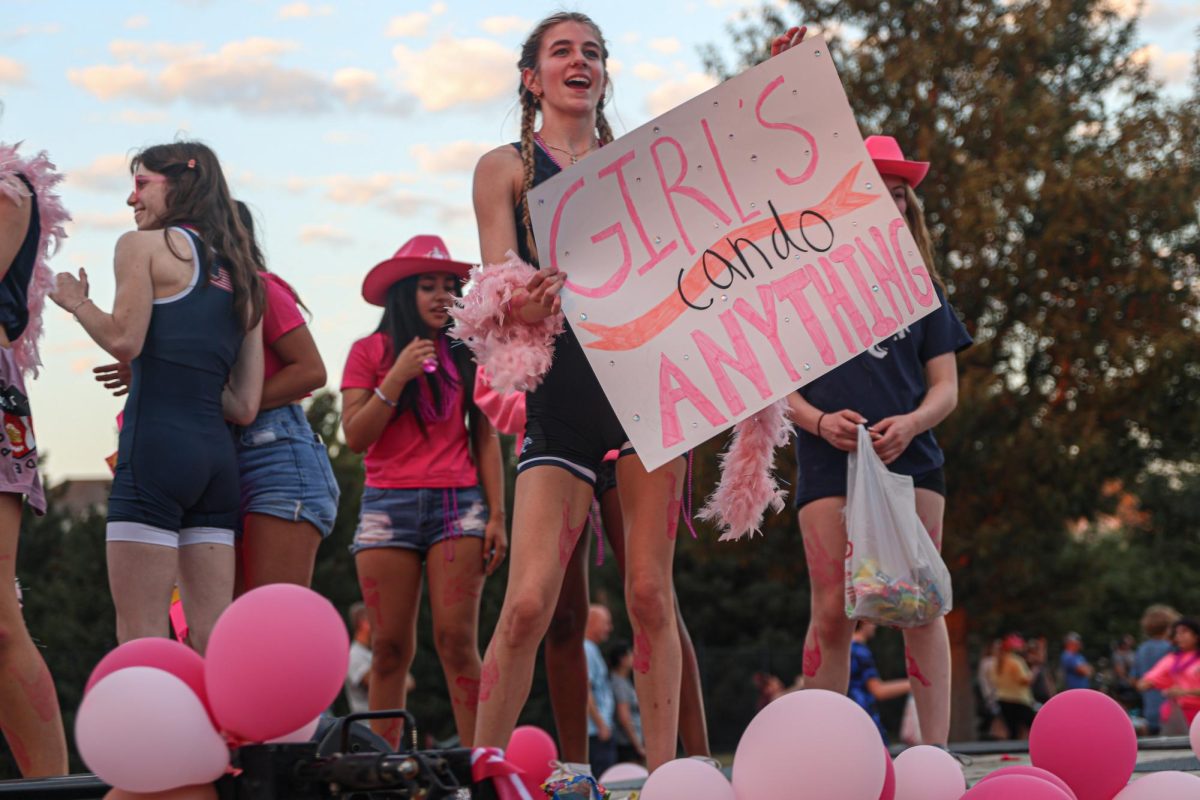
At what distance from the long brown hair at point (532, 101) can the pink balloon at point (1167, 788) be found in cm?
Answer: 207

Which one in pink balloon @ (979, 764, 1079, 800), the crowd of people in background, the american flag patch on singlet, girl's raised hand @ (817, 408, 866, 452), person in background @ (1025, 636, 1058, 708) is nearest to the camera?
pink balloon @ (979, 764, 1079, 800)

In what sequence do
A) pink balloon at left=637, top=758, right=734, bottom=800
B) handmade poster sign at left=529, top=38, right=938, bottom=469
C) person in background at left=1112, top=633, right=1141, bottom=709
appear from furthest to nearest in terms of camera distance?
person in background at left=1112, top=633, right=1141, bottom=709 < handmade poster sign at left=529, top=38, right=938, bottom=469 < pink balloon at left=637, top=758, right=734, bottom=800

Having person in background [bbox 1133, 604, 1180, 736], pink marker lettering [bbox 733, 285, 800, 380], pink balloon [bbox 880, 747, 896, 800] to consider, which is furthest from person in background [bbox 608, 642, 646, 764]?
pink balloon [bbox 880, 747, 896, 800]

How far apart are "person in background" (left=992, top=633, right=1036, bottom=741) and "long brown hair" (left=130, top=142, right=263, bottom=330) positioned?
13921 mm

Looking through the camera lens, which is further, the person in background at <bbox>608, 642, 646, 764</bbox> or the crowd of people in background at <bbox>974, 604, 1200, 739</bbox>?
the person in background at <bbox>608, 642, 646, 764</bbox>

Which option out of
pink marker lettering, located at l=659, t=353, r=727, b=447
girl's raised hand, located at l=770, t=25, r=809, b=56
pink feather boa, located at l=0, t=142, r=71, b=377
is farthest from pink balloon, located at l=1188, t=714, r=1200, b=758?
pink feather boa, located at l=0, t=142, r=71, b=377

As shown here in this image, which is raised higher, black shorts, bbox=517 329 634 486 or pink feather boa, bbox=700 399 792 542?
black shorts, bbox=517 329 634 486

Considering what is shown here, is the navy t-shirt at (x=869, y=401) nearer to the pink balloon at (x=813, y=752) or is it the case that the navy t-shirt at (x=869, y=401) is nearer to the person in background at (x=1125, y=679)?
the pink balloon at (x=813, y=752)

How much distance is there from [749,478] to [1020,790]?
1412mm

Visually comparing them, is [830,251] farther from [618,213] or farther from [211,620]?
[211,620]

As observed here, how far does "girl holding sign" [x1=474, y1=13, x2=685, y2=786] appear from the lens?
3.72m

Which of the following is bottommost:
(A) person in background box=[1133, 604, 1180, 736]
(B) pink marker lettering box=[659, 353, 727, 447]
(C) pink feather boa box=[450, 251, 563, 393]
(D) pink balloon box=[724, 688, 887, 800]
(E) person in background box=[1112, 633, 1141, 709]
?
(E) person in background box=[1112, 633, 1141, 709]

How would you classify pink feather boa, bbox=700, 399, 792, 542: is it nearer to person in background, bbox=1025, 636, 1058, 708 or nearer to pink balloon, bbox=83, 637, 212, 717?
pink balloon, bbox=83, 637, 212, 717

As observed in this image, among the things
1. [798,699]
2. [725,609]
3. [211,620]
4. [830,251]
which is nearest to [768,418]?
[830,251]
